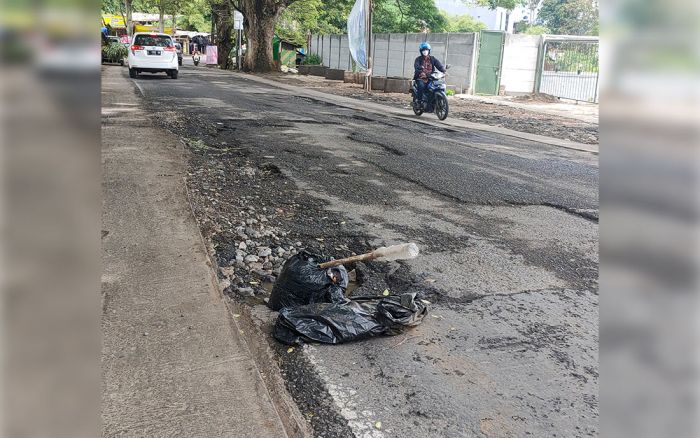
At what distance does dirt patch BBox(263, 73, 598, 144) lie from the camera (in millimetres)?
14000

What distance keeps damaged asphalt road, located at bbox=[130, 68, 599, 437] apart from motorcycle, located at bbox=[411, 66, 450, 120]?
12.4 ft

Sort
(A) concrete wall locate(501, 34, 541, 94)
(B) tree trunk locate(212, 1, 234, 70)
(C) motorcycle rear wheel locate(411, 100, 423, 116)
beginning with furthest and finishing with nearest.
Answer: (B) tree trunk locate(212, 1, 234, 70)
(A) concrete wall locate(501, 34, 541, 94)
(C) motorcycle rear wheel locate(411, 100, 423, 116)

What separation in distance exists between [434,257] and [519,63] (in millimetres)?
20671

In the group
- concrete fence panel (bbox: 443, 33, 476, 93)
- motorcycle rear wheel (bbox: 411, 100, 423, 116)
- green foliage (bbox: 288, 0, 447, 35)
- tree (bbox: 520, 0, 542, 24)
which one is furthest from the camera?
tree (bbox: 520, 0, 542, 24)

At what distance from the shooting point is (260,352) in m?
3.28

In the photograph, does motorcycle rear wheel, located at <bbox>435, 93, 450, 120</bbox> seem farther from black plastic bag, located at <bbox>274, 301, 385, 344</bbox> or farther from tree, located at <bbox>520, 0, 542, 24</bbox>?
tree, located at <bbox>520, 0, 542, 24</bbox>

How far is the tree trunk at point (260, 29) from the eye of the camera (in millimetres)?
32938

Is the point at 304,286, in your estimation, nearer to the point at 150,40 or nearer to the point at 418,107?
the point at 418,107

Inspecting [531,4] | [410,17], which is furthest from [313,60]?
[531,4]

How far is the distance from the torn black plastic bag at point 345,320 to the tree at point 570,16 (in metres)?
1.80

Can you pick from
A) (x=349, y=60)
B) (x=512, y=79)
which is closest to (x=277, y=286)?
(x=512, y=79)

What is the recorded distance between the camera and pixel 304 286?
3.78 metres

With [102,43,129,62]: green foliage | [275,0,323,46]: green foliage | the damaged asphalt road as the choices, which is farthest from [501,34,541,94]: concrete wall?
[102,43,129,62]: green foliage

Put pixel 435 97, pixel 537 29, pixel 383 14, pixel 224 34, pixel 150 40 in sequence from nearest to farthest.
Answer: pixel 435 97 < pixel 150 40 < pixel 224 34 < pixel 383 14 < pixel 537 29
